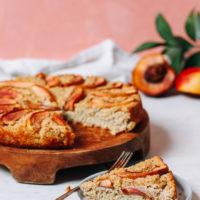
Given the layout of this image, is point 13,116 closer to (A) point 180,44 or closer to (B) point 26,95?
(B) point 26,95

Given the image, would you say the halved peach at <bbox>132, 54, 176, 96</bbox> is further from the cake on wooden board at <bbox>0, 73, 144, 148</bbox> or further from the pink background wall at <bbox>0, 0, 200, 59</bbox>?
the pink background wall at <bbox>0, 0, 200, 59</bbox>

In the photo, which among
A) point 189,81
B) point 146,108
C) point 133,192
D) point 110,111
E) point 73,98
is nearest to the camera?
point 133,192

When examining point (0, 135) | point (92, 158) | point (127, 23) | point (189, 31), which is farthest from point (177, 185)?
point (127, 23)

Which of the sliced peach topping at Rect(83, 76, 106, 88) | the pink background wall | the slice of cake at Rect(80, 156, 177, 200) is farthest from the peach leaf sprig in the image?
the slice of cake at Rect(80, 156, 177, 200)

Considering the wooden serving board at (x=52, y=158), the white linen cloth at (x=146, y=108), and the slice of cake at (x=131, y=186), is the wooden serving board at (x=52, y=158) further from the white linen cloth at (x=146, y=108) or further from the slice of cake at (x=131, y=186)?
the slice of cake at (x=131, y=186)

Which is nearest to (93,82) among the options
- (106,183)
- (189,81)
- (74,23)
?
(189,81)

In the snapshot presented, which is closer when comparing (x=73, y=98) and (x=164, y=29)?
(x=73, y=98)
